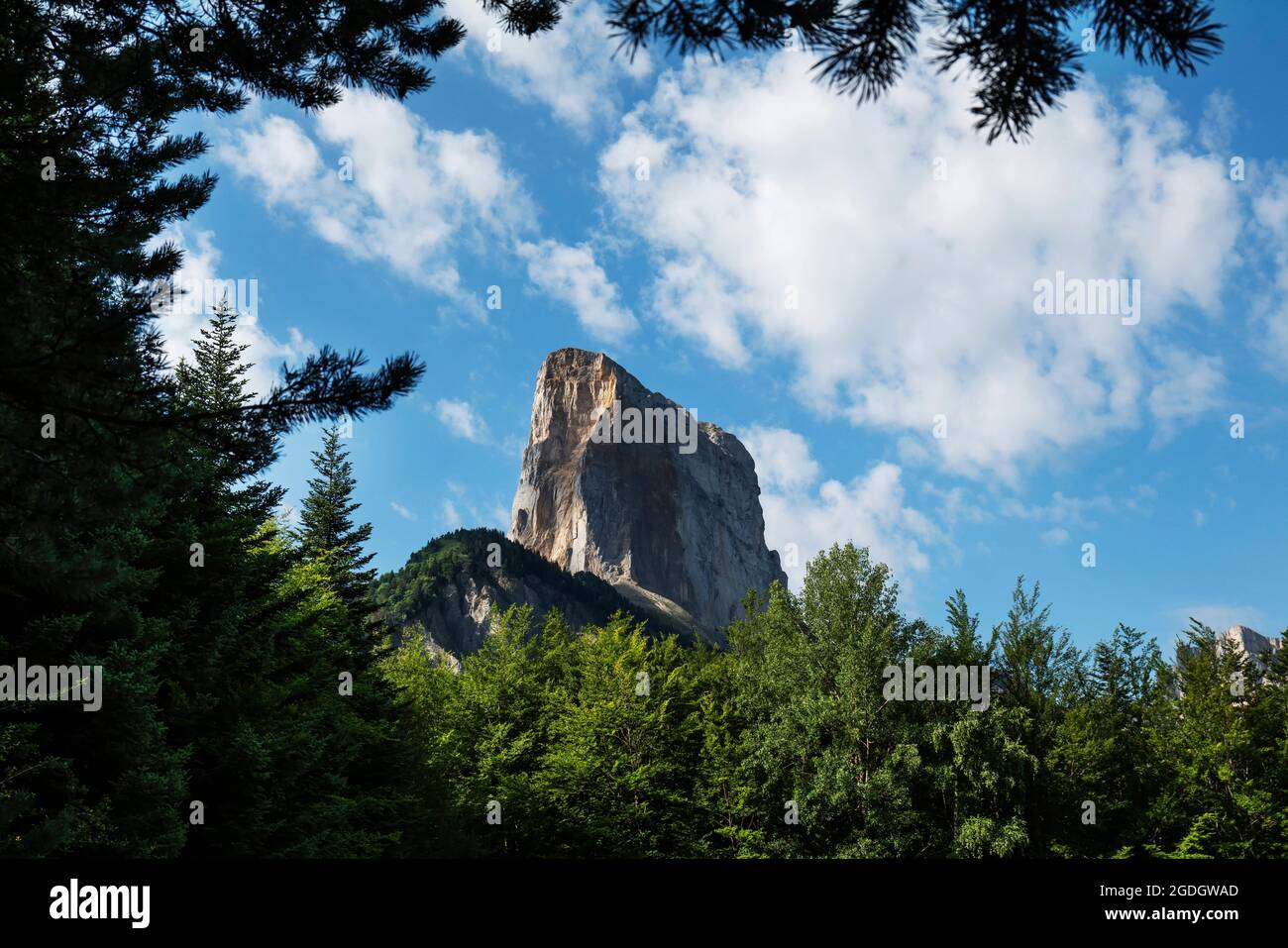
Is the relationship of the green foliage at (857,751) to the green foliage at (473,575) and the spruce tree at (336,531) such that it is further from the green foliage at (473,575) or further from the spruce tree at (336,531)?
the green foliage at (473,575)

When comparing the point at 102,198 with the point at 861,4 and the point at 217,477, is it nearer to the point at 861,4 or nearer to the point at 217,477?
the point at 861,4

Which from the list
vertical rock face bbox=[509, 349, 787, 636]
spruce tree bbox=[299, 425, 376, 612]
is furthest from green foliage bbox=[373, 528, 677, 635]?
spruce tree bbox=[299, 425, 376, 612]

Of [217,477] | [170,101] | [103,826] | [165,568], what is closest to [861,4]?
[170,101]

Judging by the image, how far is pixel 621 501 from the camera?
174 meters

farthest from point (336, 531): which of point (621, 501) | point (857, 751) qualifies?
point (621, 501)

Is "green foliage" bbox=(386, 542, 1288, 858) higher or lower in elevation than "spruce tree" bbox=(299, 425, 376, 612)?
lower

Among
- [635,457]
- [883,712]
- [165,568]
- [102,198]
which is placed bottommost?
[883,712]

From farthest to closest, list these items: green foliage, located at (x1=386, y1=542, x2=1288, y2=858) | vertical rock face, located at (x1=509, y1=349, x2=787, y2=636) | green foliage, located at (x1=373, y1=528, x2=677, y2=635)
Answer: vertical rock face, located at (x1=509, y1=349, x2=787, y2=636), green foliage, located at (x1=373, y1=528, x2=677, y2=635), green foliage, located at (x1=386, y1=542, x2=1288, y2=858)

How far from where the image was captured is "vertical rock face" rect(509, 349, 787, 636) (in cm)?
17238

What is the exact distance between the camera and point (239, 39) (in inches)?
288

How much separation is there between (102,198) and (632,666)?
3022 centimetres

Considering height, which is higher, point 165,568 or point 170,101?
point 170,101

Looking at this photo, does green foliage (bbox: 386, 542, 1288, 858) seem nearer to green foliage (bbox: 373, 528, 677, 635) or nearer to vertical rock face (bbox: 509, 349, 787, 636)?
green foliage (bbox: 373, 528, 677, 635)

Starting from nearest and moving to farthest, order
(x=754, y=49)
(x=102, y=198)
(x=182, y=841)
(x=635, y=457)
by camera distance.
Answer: (x=754, y=49) → (x=102, y=198) → (x=182, y=841) → (x=635, y=457)
